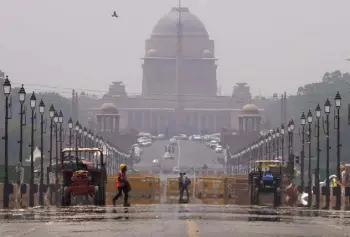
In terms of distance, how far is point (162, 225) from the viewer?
1185 inches

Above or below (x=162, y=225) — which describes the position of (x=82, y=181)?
above

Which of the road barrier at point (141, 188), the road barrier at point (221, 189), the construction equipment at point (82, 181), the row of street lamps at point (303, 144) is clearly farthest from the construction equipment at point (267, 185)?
the road barrier at point (141, 188)

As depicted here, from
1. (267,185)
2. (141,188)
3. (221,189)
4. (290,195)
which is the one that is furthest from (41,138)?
(267,185)

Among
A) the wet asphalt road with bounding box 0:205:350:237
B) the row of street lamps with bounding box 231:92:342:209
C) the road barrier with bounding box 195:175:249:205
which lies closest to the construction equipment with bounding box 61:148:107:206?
the wet asphalt road with bounding box 0:205:350:237

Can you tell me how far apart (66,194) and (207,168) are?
496 ft

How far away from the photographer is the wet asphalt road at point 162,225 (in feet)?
90.9

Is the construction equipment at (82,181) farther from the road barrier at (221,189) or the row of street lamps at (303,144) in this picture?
the road barrier at (221,189)

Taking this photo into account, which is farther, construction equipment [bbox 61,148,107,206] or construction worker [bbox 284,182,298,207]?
construction worker [bbox 284,182,298,207]

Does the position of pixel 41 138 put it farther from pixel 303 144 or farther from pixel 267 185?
pixel 303 144

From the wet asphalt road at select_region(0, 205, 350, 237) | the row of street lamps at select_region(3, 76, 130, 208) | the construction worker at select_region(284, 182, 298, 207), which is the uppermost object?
the row of street lamps at select_region(3, 76, 130, 208)

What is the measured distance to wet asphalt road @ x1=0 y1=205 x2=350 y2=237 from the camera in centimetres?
2769

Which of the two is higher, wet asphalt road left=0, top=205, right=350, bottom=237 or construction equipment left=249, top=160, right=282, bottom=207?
construction equipment left=249, top=160, right=282, bottom=207

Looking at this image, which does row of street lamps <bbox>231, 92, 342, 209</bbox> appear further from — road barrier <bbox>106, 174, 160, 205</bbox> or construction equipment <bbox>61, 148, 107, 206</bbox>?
construction equipment <bbox>61, 148, 107, 206</bbox>

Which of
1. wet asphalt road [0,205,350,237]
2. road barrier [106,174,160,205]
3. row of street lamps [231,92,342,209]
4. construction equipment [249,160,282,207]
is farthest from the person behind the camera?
road barrier [106,174,160,205]
